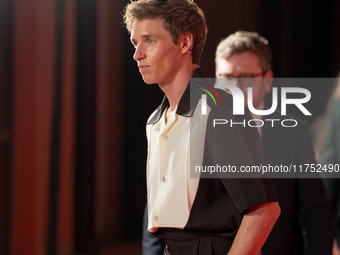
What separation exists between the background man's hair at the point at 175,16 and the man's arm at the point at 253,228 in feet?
1.38

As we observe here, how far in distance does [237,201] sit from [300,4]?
5.22m

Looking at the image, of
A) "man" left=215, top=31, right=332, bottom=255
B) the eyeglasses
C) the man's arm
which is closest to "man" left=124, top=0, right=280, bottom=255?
the man's arm

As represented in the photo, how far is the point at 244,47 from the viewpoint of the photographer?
235 cm

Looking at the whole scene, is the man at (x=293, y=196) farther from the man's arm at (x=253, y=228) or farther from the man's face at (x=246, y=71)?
the man's arm at (x=253, y=228)

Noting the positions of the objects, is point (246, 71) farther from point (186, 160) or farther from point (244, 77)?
point (186, 160)

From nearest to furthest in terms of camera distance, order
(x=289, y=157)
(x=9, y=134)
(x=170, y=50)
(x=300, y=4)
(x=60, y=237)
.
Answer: (x=170, y=50) → (x=289, y=157) → (x=9, y=134) → (x=60, y=237) → (x=300, y=4)

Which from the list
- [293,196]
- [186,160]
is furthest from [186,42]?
[293,196]

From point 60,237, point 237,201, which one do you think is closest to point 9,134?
point 60,237

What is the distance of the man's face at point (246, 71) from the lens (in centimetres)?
226

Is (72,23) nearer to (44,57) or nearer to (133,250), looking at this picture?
(44,57)

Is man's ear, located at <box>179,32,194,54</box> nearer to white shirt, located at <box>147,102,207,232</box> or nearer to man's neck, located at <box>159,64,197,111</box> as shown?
man's neck, located at <box>159,64,197,111</box>

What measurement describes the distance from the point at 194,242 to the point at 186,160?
0.21m

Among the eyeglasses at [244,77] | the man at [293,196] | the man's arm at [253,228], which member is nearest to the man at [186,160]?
the man's arm at [253,228]

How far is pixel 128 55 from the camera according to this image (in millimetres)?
5012
